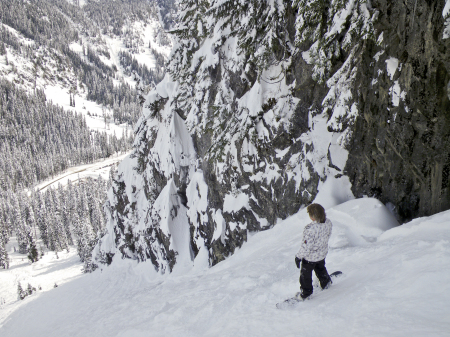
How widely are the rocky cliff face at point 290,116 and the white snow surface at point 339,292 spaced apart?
908mm

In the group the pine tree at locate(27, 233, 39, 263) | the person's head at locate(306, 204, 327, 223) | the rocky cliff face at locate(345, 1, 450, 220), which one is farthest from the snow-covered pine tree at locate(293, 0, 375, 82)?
the pine tree at locate(27, 233, 39, 263)

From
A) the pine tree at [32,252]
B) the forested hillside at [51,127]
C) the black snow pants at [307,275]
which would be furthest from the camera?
the forested hillside at [51,127]

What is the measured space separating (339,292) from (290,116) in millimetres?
5178

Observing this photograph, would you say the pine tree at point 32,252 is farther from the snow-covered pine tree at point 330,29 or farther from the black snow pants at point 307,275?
the black snow pants at point 307,275

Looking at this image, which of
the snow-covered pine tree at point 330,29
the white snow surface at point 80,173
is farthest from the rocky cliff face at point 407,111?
the white snow surface at point 80,173

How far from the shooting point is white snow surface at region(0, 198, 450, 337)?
251 centimetres

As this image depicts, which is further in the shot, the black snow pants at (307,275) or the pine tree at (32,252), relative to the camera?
the pine tree at (32,252)

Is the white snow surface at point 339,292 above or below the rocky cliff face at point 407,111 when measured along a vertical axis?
below

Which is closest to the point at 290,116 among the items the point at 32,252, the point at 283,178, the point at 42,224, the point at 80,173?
the point at 283,178

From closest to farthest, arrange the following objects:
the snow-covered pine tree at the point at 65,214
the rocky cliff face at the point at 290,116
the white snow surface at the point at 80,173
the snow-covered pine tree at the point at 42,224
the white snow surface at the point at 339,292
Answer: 1. the white snow surface at the point at 339,292
2. the rocky cliff face at the point at 290,116
3. the snow-covered pine tree at the point at 42,224
4. the snow-covered pine tree at the point at 65,214
5. the white snow surface at the point at 80,173

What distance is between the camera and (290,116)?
7441 millimetres

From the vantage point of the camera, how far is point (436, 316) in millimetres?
2201

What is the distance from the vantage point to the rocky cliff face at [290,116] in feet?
14.9

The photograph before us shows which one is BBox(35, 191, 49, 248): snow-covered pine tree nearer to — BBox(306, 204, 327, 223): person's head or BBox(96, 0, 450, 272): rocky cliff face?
BBox(96, 0, 450, 272): rocky cliff face
